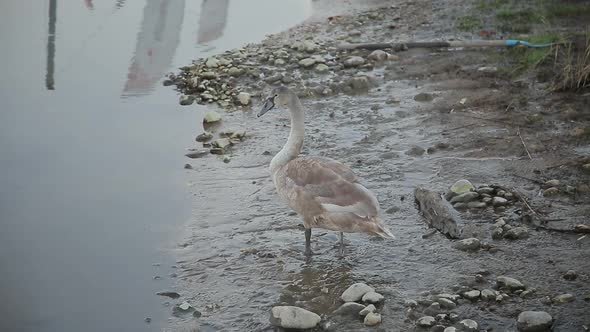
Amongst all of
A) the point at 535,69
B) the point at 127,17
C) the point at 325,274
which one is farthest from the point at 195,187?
the point at 127,17

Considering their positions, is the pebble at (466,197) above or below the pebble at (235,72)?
below

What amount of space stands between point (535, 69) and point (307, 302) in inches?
248

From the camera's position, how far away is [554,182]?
775 cm

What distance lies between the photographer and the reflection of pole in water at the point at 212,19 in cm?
1477

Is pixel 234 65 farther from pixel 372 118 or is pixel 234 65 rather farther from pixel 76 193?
pixel 76 193

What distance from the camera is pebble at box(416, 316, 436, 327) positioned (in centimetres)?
571

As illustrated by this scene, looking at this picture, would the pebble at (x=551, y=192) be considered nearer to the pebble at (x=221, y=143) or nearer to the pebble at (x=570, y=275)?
the pebble at (x=570, y=275)

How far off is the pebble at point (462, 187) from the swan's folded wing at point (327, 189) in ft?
4.52

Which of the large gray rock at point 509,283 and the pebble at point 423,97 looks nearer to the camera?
the large gray rock at point 509,283

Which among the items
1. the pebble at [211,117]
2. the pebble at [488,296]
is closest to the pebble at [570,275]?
the pebble at [488,296]

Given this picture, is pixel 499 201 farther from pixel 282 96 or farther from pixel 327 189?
pixel 282 96

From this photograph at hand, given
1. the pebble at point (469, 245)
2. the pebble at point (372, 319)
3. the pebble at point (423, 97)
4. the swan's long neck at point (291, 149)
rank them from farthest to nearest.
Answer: the pebble at point (423, 97)
the swan's long neck at point (291, 149)
the pebble at point (469, 245)
the pebble at point (372, 319)

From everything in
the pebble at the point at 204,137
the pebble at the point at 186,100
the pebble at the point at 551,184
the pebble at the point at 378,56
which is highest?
the pebble at the point at 378,56

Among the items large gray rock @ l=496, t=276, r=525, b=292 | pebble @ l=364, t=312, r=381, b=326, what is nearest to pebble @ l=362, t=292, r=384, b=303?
pebble @ l=364, t=312, r=381, b=326
